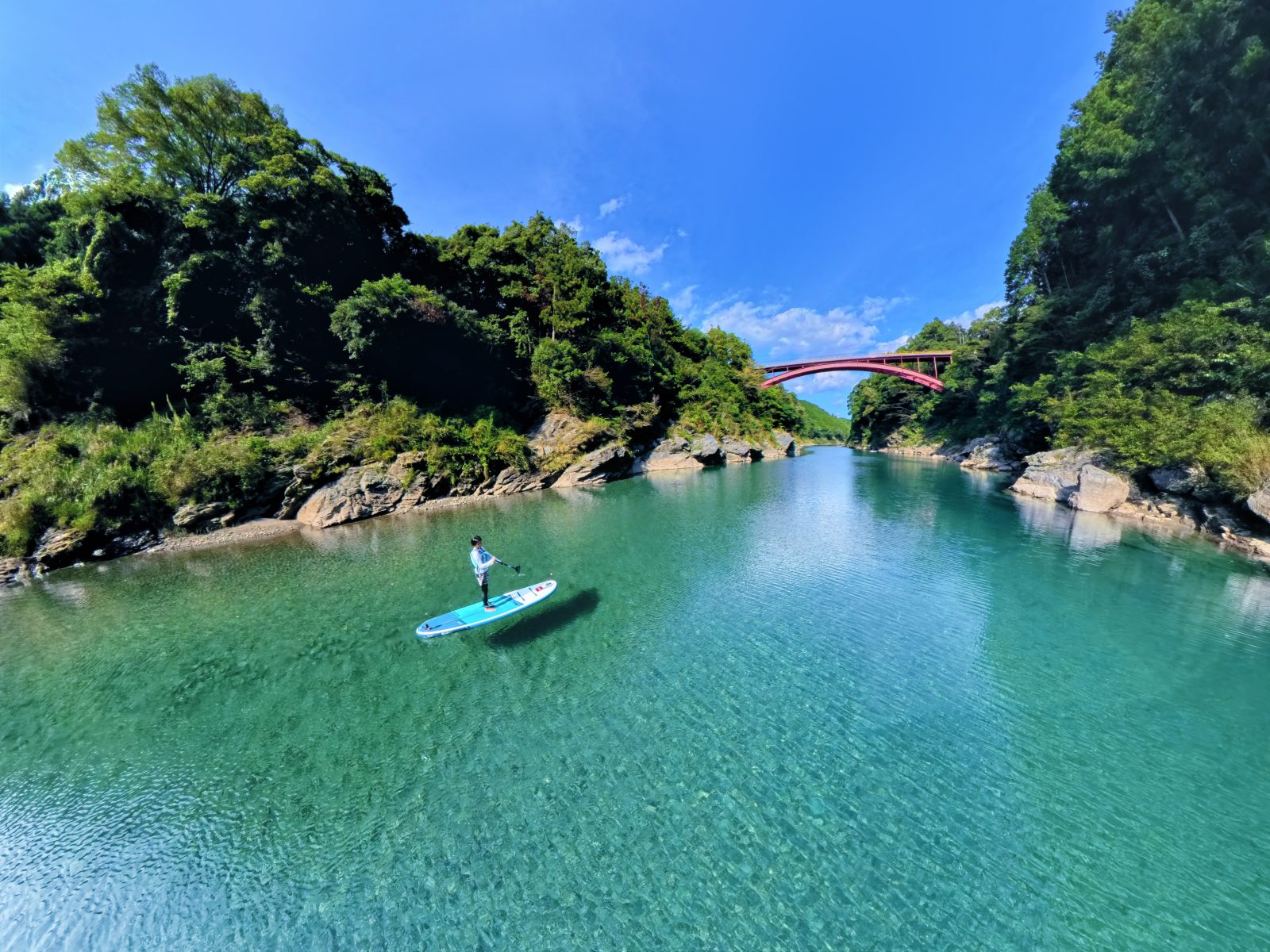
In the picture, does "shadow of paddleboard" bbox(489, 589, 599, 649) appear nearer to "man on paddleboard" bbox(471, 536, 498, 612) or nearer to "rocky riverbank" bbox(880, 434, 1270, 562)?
"man on paddleboard" bbox(471, 536, 498, 612)

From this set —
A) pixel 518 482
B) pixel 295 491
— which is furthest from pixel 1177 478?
pixel 295 491

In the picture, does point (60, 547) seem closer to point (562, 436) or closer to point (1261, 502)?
point (562, 436)

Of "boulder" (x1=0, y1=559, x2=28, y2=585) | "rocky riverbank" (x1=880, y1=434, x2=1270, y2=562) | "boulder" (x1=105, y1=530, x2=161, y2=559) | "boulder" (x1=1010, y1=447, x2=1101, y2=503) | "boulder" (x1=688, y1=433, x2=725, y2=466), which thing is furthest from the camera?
"boulder" (x1=688, y1=433, x2=725, y2=466)

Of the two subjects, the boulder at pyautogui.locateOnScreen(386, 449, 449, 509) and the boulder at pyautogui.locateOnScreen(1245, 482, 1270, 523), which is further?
the boulder at pyautogui.locateOnScreen(386, 449, 449, 509)

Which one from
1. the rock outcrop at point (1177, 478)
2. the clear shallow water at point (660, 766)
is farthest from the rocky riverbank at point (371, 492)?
the rock outcrop at point (1177, 478)

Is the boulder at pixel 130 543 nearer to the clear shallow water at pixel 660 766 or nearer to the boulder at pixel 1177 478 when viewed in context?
the clear shallow water at pixel 660 766

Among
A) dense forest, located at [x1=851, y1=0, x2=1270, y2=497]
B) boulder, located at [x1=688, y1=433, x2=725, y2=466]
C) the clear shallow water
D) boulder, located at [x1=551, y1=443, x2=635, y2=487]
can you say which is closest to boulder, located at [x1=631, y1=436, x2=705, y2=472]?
boulder, located at [x1=688, y1=433, x2=725, y2=466]

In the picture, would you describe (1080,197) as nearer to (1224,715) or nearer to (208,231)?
(1224,715)
